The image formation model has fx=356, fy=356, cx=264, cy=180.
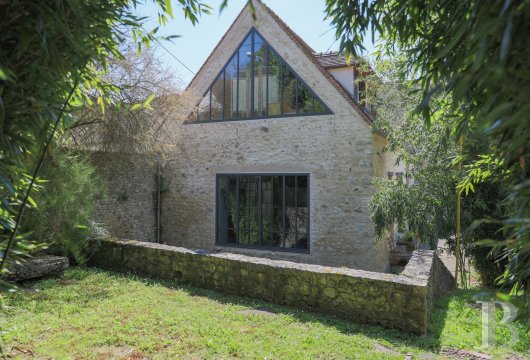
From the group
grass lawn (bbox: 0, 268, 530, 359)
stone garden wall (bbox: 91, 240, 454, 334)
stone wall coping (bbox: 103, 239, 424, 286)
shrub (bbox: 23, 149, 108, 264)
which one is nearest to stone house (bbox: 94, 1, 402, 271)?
shrub (bbox: 23, 149, 108, 264)

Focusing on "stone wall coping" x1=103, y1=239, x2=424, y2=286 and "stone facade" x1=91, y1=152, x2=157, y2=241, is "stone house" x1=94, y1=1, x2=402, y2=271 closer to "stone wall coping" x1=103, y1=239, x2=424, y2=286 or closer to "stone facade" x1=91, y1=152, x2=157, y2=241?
"stone facade" x1=91, y1=152, x2=157, y2=241

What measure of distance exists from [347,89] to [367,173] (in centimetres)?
285

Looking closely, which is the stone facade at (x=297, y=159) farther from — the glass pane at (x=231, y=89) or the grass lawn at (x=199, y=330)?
the grass lawn at (x=199, y=330)

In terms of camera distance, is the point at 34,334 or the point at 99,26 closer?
the point at 99,26

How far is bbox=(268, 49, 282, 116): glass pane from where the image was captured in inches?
420

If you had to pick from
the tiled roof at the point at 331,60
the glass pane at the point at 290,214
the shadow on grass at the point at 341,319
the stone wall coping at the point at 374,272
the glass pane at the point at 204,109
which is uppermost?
the tiled roof at the point at 331,60

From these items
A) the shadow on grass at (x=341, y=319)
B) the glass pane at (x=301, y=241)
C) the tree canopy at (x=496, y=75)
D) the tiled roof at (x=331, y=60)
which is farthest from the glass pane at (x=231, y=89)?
the tree canopy at (x=496, y=75)

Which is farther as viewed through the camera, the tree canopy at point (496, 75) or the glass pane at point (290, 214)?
the glass pane at point (290, 214)

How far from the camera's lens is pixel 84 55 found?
187cm

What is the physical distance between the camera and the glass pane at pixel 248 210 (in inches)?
436

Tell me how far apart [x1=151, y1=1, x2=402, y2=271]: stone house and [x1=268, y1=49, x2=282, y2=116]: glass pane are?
0.03 metres

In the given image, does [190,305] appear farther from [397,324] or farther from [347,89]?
[347,89]

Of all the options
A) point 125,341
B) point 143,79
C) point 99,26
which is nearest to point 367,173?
point 143,79

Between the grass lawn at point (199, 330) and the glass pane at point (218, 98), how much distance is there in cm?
671
